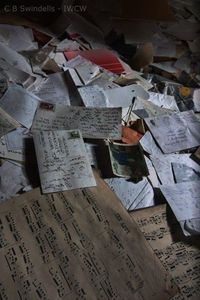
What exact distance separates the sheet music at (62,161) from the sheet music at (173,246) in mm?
246

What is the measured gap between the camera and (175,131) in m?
1.73

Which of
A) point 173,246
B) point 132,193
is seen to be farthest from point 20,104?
point 173,246

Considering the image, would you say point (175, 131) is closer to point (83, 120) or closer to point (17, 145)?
point (83, 120)

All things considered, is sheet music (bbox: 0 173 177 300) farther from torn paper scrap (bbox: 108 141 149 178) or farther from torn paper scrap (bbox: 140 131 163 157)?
torn paper scrap (bbox: 140 131 163 157)

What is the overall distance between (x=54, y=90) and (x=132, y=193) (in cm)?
67

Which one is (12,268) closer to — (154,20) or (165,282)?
(165,282)

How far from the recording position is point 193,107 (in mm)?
1936

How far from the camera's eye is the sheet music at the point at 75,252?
1119mm

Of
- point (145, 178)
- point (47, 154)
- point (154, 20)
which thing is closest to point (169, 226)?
point (145, 178)

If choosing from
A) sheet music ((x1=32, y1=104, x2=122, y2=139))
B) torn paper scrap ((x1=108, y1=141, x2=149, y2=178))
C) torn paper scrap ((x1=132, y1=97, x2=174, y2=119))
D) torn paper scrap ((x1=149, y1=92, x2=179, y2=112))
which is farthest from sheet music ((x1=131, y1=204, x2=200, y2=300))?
torn paper scrap ((x1=149, y1=92, x2=179, y2=112))

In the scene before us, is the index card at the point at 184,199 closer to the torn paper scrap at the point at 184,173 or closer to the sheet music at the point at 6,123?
the torn paper scrap at the point at 184,173

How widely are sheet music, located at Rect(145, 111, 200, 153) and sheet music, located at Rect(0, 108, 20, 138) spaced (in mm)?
605

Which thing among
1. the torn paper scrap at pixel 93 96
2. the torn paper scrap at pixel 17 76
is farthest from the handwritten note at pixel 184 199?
the torn paper scrap at pixel 17 76

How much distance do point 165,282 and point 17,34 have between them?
1.50 metres
